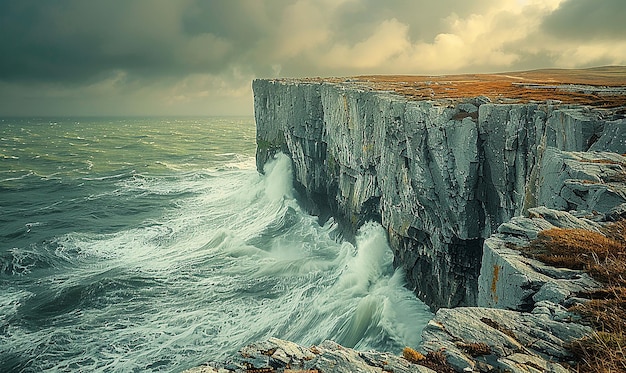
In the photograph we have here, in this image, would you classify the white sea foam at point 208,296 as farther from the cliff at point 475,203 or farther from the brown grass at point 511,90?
the brown grass at point 511,90

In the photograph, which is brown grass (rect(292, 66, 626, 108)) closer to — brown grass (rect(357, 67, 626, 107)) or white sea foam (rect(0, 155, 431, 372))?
brown grass (rect(357, 67, 626, 107))

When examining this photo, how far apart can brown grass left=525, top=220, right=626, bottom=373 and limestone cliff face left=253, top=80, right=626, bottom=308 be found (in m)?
2.36

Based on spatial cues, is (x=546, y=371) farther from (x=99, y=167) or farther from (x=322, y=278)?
(x=99, y=167)

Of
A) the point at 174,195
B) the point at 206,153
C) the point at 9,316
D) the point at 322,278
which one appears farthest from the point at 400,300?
the point at 206,153

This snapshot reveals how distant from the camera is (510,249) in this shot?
29.8 ft

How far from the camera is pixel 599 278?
24.6 feet

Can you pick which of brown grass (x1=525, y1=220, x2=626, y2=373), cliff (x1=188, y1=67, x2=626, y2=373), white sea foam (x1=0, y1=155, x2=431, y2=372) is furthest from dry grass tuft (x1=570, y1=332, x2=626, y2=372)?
white sea foam (x1=0, y1=155, x2=431, y2=372)

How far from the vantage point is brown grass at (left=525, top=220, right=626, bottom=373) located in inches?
223

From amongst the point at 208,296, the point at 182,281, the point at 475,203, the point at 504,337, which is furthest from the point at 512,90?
the point at 182,281

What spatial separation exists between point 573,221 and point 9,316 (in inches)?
1277

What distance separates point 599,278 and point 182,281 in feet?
92.5

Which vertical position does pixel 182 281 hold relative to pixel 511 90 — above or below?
below

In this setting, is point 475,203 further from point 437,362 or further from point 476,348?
point 437,362

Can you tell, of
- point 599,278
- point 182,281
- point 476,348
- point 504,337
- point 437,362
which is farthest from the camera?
point 182,281
